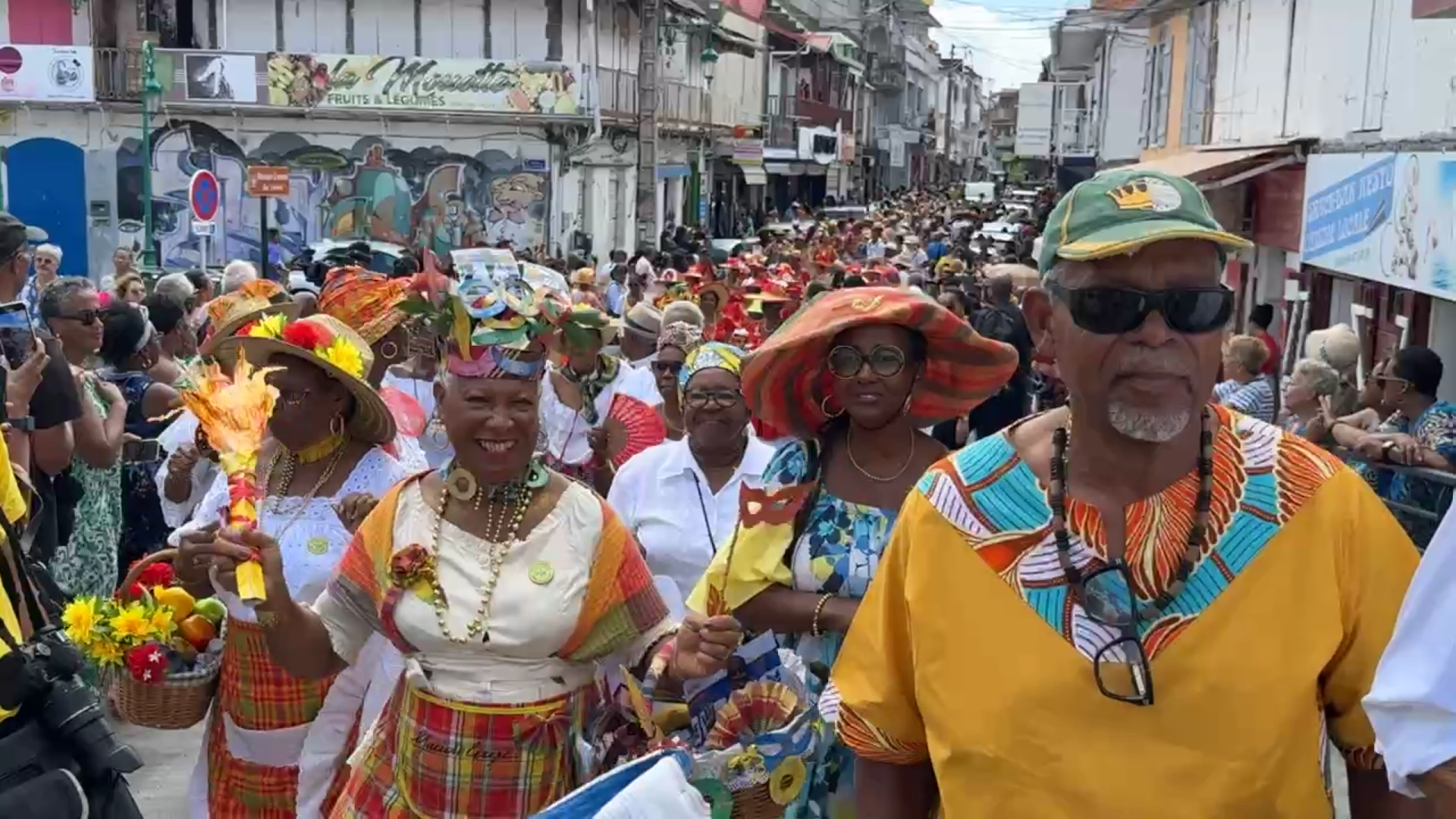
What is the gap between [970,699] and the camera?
2.60 meters

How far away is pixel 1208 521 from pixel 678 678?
164 centimetres

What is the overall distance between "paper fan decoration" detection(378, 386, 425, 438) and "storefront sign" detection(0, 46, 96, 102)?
28360 mm

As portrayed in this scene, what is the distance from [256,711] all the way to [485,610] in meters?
1.33

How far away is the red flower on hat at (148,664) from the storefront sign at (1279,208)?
1278 cm

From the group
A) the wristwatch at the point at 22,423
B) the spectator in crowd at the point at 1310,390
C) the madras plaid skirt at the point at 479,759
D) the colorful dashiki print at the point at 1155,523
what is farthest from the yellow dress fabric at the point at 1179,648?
the spectator in crowd at the point at 1310,390

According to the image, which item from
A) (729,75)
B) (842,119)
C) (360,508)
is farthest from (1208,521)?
(842,119)

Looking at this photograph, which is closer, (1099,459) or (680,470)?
(1099,459)

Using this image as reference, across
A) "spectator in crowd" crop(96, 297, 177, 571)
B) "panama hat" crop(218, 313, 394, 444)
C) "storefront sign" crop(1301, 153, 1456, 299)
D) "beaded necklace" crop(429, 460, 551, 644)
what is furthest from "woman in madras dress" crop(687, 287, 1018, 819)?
"storefront sign" crop(1301, 153, 1456, 299)

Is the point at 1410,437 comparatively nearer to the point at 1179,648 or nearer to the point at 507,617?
the point at 507,617

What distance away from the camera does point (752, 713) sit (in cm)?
379

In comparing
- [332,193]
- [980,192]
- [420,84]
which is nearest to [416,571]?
[420,84]

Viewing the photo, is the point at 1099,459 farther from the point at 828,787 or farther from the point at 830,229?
the point at 830,229

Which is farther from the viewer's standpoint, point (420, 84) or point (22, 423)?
point (420, 84)

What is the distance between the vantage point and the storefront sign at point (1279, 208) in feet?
51.5
